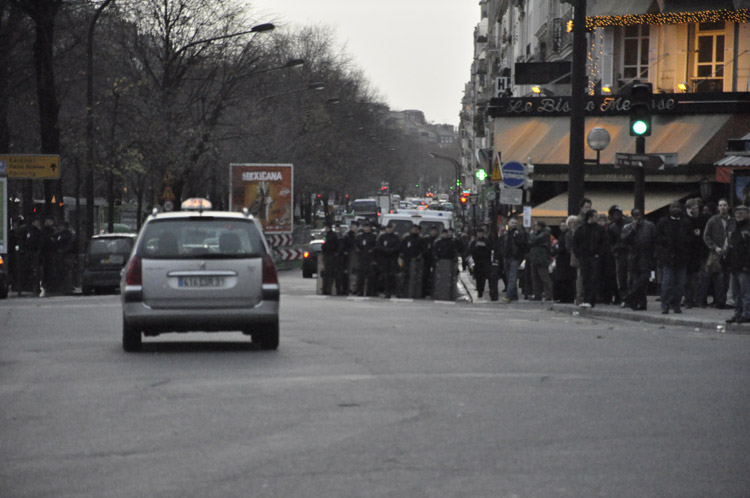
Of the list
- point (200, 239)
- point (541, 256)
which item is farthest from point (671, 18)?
point (200, 239)

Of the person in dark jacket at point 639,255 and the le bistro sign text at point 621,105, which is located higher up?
the le bistro sign text at point 621,105

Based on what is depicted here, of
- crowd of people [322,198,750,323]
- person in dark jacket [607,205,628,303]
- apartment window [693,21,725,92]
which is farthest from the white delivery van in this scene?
person in dark jacket [607,205,628,303]

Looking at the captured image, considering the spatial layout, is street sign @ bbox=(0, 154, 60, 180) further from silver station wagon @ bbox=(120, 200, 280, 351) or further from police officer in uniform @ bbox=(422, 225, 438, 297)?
silver station wagon @ bbox=(120, 200, 280, 351)

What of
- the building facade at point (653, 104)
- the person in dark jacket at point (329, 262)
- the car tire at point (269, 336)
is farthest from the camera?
the building facade at point (653, 104)

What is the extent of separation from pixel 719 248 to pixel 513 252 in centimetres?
718

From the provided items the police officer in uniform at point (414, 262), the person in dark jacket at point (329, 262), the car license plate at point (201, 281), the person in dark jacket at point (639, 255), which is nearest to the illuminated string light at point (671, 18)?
the person in dark jacket at point (329, 262)

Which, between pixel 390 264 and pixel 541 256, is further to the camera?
pixel 390 264

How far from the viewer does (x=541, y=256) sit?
2736 centimetres

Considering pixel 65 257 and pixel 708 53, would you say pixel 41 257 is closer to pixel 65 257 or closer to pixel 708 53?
pixel 65 257

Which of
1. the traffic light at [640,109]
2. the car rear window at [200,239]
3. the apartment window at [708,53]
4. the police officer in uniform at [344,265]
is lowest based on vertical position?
the police officer in uniform at [344,265]

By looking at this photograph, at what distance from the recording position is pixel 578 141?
25219 millimetres

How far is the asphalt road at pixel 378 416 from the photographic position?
282 inches

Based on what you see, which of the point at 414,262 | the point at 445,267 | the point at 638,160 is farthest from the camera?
the point at 414,262

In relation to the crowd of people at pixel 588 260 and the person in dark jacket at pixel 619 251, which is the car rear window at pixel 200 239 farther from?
the person in dark jacket at pixel 619 251
